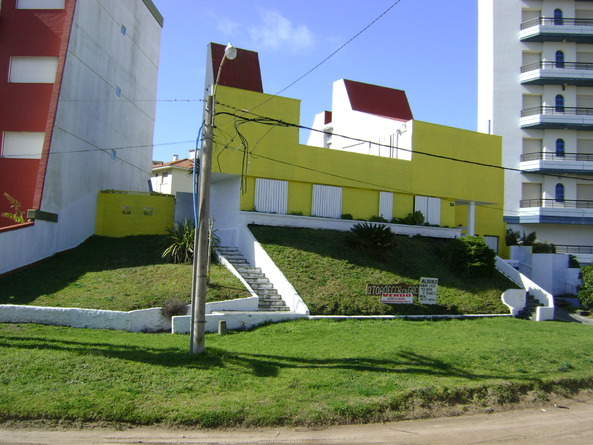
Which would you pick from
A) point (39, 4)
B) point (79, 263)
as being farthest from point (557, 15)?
point (79, 263)

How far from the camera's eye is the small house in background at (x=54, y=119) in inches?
808

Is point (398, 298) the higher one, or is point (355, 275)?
point (355, 275)

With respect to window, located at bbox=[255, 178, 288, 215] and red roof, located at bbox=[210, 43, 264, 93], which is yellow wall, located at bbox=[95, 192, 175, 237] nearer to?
window, located at bbox=[255, 178, 288, 215]

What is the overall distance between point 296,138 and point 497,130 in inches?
→ 894

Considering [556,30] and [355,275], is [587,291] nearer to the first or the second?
[355,275]

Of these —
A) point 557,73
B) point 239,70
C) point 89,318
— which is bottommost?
point 89,318

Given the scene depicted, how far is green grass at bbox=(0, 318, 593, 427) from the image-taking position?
8344 millimetres

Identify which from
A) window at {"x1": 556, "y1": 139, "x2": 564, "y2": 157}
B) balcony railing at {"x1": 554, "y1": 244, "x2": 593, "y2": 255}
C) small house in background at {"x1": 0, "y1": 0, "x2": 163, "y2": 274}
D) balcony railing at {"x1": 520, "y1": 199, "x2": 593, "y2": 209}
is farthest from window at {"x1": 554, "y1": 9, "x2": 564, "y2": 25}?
small house in background at {"x1": 0, "y1": 0, "x2": 163, "y2": 274}

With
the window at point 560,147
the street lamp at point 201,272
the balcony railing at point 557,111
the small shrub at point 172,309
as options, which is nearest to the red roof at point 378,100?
the balcony railing at point 557,111

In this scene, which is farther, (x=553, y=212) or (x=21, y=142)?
(x=553, y=212)

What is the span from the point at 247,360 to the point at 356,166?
16.7m

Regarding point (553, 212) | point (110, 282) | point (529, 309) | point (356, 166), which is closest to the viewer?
point (110, 282)

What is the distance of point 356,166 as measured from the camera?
85.6 feet

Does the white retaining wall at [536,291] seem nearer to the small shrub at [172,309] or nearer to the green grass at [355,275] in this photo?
the green grass at [355,275]
